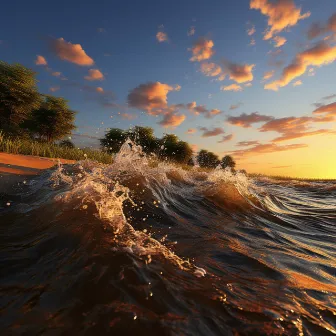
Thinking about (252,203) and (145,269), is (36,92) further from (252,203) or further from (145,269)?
(145,269)

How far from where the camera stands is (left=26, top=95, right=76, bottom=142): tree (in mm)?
29172

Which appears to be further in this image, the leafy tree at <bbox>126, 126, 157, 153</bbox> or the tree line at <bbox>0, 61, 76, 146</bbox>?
the leafy tree at <bbox>126, 126, 157, 153</bbox>

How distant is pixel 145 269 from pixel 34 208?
8.64 feet

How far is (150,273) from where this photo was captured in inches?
81.4

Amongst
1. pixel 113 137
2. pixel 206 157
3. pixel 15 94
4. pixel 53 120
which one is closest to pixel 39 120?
pixel 53 120

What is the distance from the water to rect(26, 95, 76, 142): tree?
91.3 ft

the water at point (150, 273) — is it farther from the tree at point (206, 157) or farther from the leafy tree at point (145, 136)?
the tree at point (206, 157)

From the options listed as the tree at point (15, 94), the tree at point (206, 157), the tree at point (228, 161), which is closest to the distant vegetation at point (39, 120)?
the tree at point (15, 94)

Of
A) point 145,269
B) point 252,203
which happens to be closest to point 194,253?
point 145,269

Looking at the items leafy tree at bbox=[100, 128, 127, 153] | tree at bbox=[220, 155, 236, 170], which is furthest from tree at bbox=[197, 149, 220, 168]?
leafy tree at bbox=[100, 128, 127, 153]

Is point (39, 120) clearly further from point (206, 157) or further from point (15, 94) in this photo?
point (206, 157)

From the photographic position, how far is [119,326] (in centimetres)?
147

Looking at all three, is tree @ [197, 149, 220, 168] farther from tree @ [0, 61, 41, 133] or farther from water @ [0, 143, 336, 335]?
water @ [0, 143, 336, 335]

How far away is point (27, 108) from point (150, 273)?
30345 millimetres
